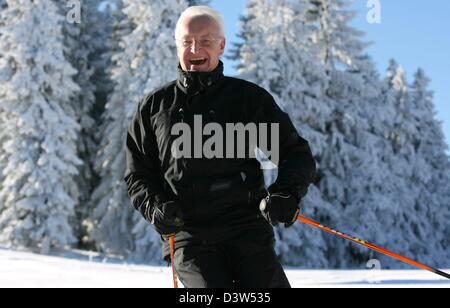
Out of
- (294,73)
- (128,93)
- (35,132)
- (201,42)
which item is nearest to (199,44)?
(201,42)

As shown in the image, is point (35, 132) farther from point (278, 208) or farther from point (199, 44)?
point (278, 208)

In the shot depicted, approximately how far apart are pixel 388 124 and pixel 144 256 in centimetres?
1449

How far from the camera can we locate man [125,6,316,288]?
9.66ft

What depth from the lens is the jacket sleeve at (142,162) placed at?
10.5ft

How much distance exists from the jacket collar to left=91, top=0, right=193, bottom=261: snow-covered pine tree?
851 inches

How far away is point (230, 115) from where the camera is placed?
123 inches

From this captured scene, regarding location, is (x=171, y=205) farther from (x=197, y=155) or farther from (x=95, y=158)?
(x=95, y=158)

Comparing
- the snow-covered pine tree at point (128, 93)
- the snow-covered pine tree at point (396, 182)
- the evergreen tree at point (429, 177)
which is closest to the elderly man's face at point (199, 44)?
the snow-covered pine tree at point (128, 93)

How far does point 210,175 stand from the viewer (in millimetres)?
3029

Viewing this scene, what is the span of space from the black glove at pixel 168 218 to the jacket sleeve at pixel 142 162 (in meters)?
0.18

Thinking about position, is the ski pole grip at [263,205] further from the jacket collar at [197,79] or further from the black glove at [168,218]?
the jacket collar at [197,79]

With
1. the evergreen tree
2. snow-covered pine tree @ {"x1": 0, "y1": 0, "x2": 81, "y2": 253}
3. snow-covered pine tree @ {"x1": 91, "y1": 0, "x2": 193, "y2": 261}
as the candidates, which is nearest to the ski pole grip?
snow-covered pine tree @ {"x1": 91, "y1": 0, "x2": 193, "y2": 261}

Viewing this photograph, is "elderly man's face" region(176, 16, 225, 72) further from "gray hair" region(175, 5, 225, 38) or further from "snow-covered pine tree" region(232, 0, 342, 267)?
"snow-covered pine tree" region(232, 0, 342, 267)

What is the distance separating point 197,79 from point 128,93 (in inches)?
934
